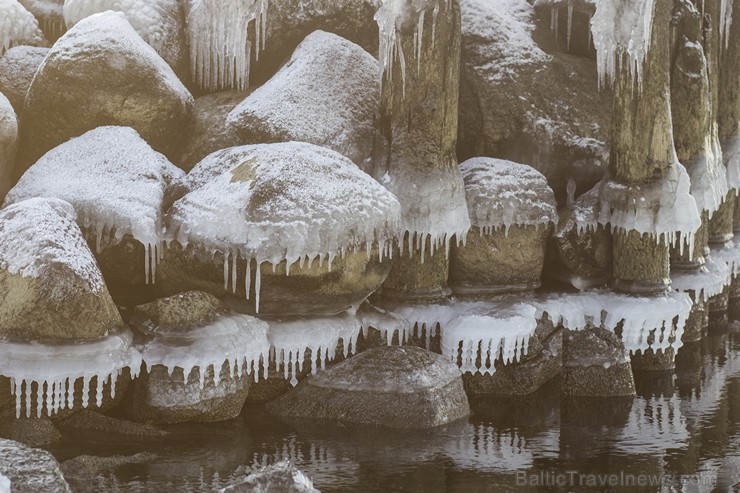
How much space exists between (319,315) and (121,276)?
176 centimetres

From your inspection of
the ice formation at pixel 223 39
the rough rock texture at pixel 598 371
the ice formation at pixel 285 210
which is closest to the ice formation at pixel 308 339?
the ice formation at pixel 285 210

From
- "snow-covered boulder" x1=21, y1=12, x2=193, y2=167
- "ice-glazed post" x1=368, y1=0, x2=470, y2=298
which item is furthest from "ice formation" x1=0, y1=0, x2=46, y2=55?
"ice-glazed post" x1=368, y1=0, x2=470, y2=298

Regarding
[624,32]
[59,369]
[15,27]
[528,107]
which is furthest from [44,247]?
[624,32]

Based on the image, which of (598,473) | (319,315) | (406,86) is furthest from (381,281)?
(598,473)

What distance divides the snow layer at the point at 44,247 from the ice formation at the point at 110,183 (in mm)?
556

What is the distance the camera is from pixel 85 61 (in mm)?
9391

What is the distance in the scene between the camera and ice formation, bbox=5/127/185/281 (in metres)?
8.40

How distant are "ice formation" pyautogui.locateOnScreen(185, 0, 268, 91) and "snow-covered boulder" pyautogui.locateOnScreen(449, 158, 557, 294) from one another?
2.59 meters

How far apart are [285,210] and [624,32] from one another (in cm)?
402

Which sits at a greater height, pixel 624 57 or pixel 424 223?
pixel 624 57

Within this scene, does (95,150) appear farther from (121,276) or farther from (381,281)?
(381,281)

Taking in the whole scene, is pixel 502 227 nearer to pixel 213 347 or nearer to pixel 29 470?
pixel 213 347

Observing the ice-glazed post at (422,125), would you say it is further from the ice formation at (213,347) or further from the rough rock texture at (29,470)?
the rough rock texture at (29,470)

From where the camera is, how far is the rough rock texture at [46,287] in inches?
288
